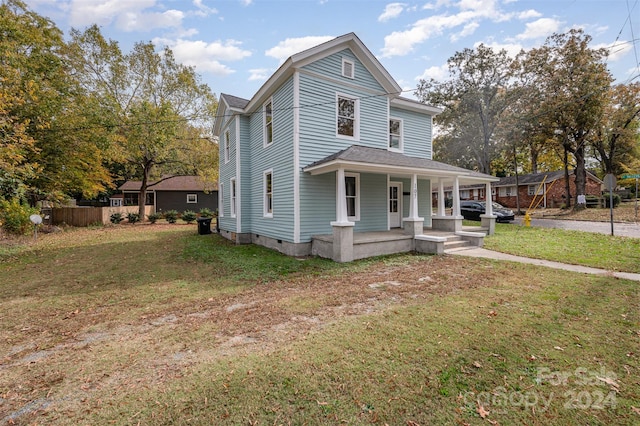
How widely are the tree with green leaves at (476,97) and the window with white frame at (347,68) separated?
1904 cm

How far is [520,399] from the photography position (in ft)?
8.22

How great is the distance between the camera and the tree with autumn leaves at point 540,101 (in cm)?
2123

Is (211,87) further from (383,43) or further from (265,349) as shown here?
(265,349)

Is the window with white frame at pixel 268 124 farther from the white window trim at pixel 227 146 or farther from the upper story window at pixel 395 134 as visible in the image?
the upper story window at pixel 395 134

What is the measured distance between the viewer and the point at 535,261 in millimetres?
7973

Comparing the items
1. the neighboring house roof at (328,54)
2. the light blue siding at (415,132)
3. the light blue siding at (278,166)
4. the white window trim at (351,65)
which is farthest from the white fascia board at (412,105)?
the light blue siding at (278,166)

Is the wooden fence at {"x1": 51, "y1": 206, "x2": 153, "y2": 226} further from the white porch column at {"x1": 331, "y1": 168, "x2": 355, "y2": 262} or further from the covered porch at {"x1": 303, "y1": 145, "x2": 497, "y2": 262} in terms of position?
the white porch column at {"x1": 331, "y1": 168, "x2": 355, "y2": 262}

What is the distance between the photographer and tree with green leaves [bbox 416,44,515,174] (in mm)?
24250

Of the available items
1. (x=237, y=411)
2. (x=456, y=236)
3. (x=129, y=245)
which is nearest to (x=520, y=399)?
(x=237, y=411)

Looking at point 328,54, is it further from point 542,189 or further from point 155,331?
point 542,189

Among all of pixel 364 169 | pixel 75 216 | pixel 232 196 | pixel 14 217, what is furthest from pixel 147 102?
pixel 364 169

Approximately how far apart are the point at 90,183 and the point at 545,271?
81.1 ft

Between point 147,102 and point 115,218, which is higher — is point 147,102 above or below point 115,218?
above

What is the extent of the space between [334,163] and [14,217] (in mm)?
16153
